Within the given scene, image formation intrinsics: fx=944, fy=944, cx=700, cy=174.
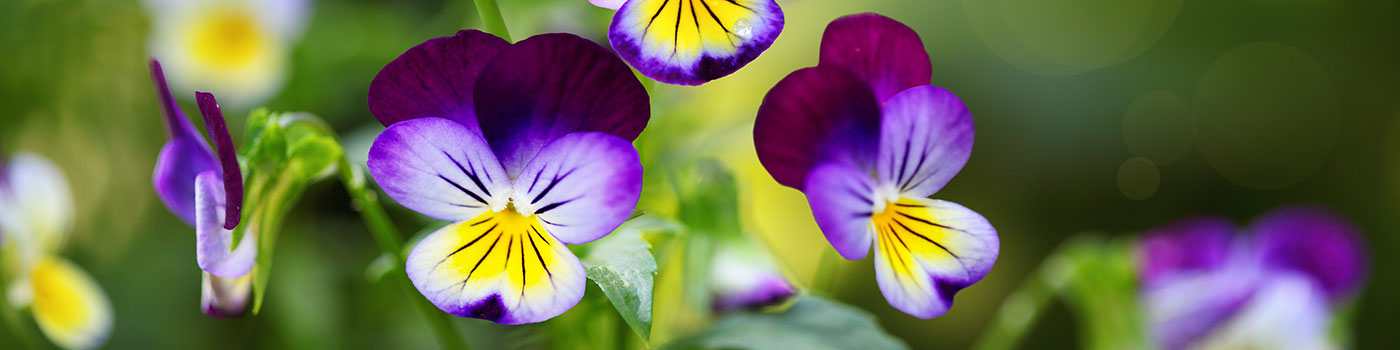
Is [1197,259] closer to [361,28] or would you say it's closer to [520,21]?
[520,21]

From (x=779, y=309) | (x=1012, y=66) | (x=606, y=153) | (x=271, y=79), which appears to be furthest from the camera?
(x=1012, y=66)

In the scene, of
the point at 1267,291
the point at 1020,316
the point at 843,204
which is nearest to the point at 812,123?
the point at 843,204

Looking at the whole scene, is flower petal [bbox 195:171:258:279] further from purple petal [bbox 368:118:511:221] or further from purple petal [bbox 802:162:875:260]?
purple petal [bbox 802:162:875:260]

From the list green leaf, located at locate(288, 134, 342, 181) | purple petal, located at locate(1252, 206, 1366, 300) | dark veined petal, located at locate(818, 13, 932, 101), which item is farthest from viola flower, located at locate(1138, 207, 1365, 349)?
green leaf, located at locate(288, 134, 342, 181)

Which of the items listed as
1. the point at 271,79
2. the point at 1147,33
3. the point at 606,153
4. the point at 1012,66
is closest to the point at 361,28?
the point at 271,79

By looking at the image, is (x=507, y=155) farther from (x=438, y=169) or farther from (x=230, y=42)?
(x=230, y=42)

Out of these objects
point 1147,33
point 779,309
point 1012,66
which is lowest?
point 779,309

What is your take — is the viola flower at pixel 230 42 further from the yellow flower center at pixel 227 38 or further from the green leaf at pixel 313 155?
the green leaf at pixel 313 155
